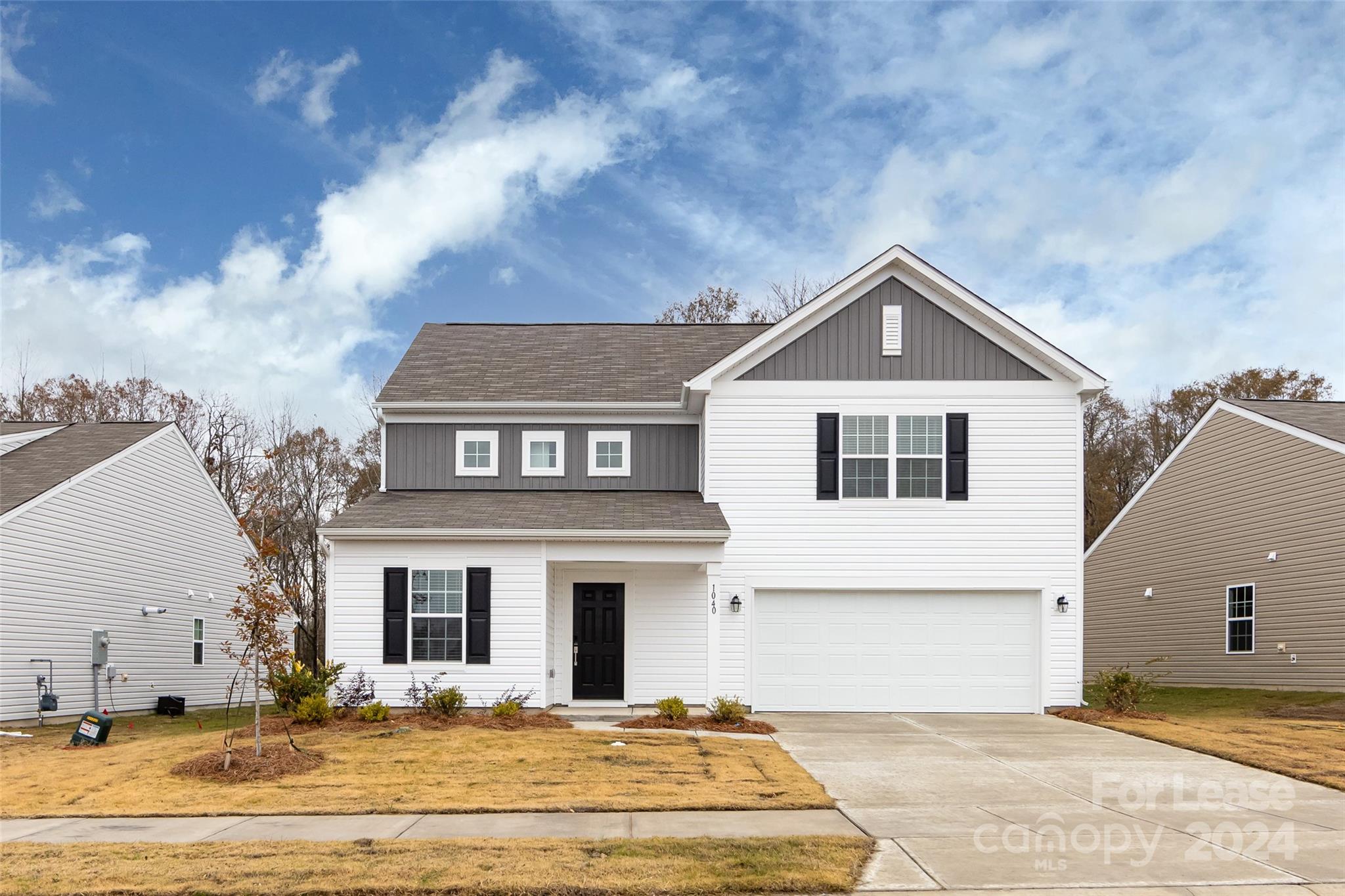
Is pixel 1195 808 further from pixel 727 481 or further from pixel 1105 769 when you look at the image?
pixel 727 481

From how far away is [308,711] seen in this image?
1518 centimetres

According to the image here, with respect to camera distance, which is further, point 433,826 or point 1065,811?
point 1065,811

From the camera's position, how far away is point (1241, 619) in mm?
22109

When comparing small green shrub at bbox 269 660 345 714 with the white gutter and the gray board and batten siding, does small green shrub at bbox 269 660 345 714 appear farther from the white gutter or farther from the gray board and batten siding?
the gray board and batten siding

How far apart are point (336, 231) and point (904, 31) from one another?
14.6 metres

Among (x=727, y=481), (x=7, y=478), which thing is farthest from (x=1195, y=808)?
(x=7, y=478)

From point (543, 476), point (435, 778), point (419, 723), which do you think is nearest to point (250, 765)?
point (435, 778)

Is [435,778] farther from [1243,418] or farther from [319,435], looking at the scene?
[319,435]

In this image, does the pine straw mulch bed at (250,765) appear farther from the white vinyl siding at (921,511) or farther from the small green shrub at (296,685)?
the white vinyl siding at (921,511)

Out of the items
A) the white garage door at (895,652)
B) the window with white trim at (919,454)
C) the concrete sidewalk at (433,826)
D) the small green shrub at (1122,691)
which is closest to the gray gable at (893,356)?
the window with white trim at (919,454)

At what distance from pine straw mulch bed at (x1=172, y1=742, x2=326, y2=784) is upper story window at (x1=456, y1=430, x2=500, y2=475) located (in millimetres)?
8192

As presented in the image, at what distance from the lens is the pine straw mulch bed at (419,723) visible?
49.3ft

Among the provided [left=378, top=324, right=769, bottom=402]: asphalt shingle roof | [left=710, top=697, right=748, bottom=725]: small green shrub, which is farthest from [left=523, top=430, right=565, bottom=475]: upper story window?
[left=710, top=697, right=748, bottom=725]: small green shrub

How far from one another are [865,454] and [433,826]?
11.2 m
